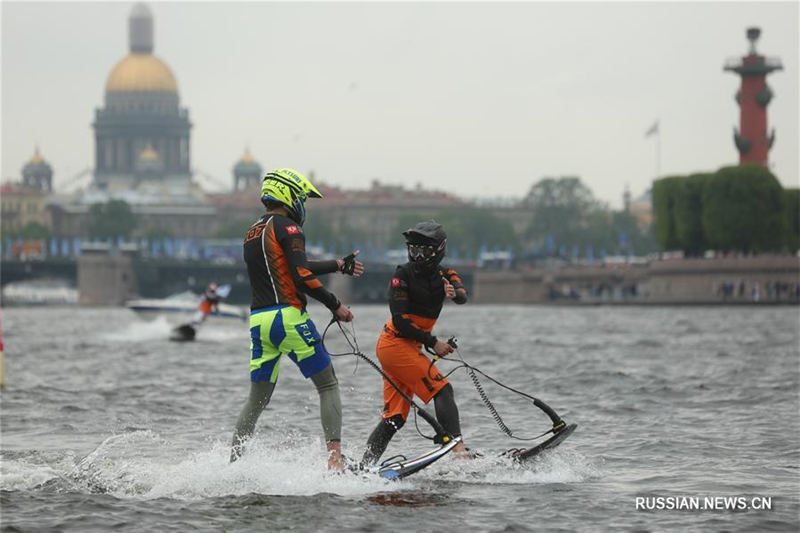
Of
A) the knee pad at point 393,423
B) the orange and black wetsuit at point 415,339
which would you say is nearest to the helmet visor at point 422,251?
the orange and black wetsuit at point 415,339

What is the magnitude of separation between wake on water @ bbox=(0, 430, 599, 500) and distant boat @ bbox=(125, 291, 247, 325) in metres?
35.9

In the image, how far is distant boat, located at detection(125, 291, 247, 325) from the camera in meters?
51.9

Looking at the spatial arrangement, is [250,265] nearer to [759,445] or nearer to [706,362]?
[759,445]

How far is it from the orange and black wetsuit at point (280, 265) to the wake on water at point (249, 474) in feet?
4.14

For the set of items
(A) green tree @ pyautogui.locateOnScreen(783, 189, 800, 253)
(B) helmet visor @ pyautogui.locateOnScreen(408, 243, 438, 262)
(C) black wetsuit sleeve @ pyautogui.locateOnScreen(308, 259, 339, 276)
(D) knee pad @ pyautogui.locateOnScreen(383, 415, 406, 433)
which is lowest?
(D) knee pad @ pyautogui.locateOnScreen(383, 415, 406, 433)

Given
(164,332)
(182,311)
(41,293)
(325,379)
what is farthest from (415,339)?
(41,293)

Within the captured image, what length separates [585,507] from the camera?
513 inches

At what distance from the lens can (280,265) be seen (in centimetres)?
1348

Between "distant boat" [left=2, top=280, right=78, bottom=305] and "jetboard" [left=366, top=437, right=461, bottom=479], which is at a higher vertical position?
"jetboard" [left=366, top=437, right=461, bottom=479]

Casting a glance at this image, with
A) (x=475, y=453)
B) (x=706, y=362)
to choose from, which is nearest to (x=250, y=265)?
(x=475, y=453)

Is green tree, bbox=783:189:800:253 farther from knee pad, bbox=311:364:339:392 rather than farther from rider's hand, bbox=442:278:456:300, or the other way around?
knee pad, bbox=311:364:339:392

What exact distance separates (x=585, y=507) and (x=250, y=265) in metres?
2.99

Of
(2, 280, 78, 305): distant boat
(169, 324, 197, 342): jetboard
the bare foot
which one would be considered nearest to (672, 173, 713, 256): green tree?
(169, 324, 197, 342): jetboard

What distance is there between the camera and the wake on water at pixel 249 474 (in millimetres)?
13742
